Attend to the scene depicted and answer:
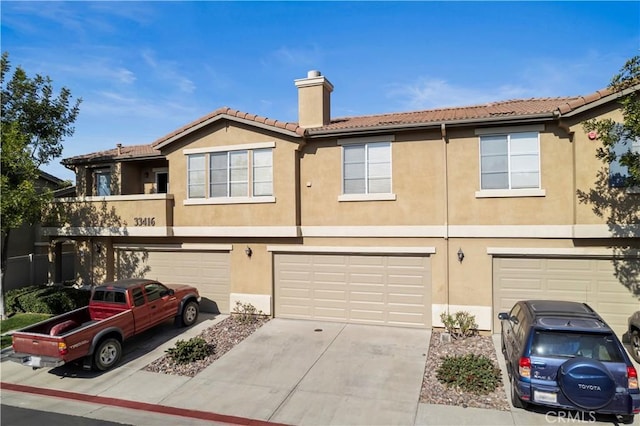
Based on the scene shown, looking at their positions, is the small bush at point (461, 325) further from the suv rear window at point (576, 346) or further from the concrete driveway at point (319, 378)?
the suv rear window at point (576, 346)

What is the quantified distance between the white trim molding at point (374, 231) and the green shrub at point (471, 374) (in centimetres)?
374

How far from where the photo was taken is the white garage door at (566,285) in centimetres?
1052

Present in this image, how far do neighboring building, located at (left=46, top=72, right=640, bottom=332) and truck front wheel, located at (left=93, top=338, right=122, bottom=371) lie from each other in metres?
4.18

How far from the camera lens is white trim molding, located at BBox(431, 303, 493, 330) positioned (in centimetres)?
1132

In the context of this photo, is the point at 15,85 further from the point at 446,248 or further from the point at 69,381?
the point at 446,248

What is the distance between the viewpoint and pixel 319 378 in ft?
29.5

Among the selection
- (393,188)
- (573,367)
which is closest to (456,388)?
(573,367)

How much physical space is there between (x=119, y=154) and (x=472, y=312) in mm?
14258

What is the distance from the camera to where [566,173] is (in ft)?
35.5

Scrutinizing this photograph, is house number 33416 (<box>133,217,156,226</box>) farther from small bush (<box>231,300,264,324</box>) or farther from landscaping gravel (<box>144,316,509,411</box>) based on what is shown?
landscaping gravel (<box>144,316,509,411</box>)

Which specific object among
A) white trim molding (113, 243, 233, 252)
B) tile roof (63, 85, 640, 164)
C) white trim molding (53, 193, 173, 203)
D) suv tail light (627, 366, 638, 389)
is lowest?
suv tail light (627, 366, 638, 389)

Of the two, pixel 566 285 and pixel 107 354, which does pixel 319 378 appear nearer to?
pixel 107 354

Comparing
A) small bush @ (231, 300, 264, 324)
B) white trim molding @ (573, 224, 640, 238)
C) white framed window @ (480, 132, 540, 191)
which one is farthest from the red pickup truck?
white trim molding @ (573, 224, 640, 238)

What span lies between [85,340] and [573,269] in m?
12.2
